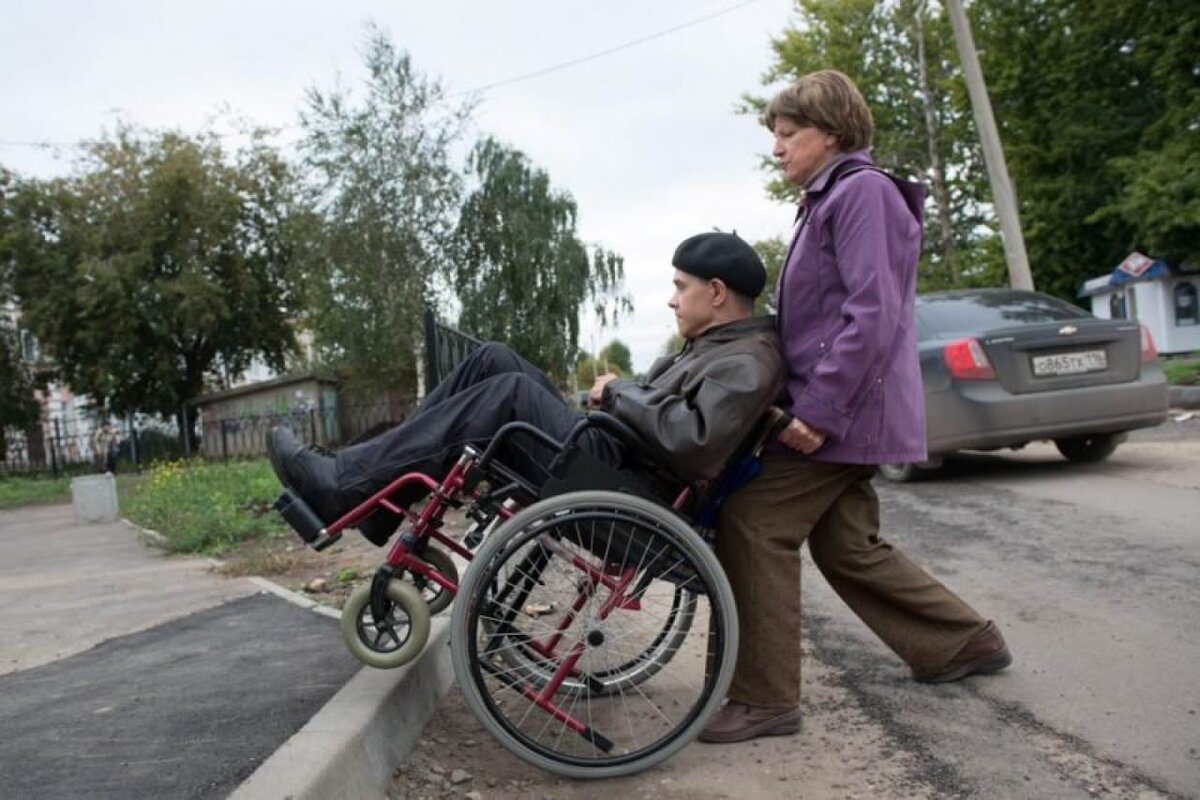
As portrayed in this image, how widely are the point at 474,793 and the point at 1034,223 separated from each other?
2840 cm

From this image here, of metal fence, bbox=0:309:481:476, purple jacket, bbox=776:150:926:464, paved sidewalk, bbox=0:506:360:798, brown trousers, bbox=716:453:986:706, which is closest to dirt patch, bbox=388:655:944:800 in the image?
brown trousers, bbox=716:453:986:706

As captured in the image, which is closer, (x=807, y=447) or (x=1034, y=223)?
(x=807, y=447)

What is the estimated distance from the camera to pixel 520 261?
32.7 metres

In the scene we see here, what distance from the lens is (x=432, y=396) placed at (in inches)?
121

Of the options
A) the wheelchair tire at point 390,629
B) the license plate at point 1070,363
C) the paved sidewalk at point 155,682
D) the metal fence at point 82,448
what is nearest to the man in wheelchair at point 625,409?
the wheelchair tire at point 390,629

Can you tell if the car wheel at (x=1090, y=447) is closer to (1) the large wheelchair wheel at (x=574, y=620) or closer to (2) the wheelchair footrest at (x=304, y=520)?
(1) the large wheelchair wheel at (x=574, y=620)

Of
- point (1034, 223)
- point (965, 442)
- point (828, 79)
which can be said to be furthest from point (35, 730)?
point (1034, 223)

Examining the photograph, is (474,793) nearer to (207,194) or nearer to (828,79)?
(828,79)

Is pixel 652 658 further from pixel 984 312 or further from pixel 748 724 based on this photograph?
pixel 984 312

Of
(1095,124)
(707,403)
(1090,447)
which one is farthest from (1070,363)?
(1095,124)

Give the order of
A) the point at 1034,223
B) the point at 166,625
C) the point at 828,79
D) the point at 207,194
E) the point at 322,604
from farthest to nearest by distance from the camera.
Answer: the point at 207,194
the point at 1034,223
the point at 322,604
the point at 166,625
the point at 828,79

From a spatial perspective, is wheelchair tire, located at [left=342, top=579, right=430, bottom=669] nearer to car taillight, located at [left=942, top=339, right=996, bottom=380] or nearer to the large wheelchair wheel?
the large wheelchair wheel

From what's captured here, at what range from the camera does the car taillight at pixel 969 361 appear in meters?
7.09

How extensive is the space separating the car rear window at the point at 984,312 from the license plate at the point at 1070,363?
1.09 ft
